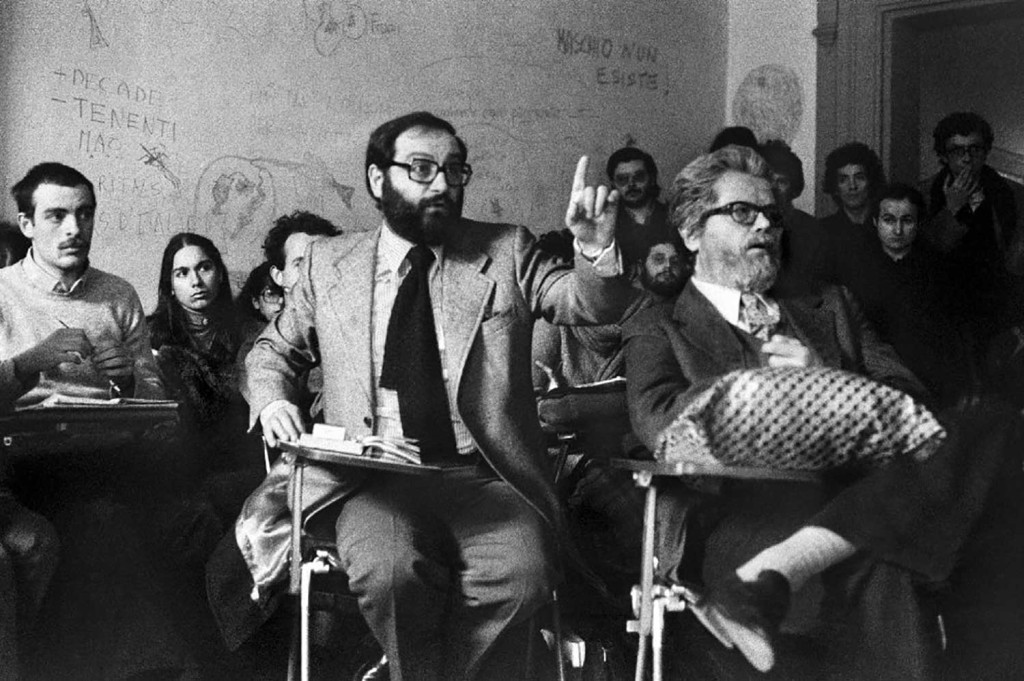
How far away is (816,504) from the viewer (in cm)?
321

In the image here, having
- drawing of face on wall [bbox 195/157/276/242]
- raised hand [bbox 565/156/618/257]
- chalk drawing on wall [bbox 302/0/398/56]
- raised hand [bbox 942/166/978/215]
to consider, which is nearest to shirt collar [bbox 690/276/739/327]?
raised hand [bbox 565/156/618/257]

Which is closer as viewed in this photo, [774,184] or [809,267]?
[774,184]

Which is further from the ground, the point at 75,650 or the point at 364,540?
the point at 364,540

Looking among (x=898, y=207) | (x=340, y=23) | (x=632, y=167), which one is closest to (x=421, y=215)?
(x=340, y=23)

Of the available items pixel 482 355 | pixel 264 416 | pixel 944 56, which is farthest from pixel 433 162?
pixel 944 56

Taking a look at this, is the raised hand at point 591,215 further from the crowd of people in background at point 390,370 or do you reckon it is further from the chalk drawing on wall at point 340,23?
the chalk drawing on wall at point 340,23

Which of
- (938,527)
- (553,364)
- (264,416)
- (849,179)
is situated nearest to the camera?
(938,527)

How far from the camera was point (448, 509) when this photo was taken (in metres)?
3.52

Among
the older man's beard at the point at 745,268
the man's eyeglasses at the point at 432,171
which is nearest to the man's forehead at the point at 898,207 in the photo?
the older man's beard at the point at 745,268

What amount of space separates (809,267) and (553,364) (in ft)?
3.53

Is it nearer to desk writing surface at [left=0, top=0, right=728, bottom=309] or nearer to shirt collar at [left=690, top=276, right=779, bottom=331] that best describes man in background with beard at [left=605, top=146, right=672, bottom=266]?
desk writing surface at [left=0, top=0, right=728, bottom=309]

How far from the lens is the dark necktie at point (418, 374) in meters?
3.54

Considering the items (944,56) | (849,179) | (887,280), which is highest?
(944,56)

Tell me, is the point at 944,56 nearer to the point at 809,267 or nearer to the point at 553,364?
the point at 809,267
